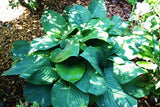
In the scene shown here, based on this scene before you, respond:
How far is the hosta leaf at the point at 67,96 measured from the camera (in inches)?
54.8

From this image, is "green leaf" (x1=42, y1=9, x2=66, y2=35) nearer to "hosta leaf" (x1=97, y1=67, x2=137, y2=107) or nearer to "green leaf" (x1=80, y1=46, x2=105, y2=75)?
"green leaf" (x1=80, y1=46, x2=105, y2=75)

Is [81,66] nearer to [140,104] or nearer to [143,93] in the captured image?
[143,93]

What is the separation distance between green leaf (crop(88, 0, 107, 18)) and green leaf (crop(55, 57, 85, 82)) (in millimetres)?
766

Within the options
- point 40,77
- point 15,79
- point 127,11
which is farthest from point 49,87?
point 127,11

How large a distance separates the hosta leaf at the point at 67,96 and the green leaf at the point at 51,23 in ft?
2.29

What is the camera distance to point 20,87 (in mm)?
1787

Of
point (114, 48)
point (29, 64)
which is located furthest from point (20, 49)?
point (114, 48)

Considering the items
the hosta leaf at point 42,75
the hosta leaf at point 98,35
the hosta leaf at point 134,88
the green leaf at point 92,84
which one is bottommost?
the hosta leaf at point 134,88

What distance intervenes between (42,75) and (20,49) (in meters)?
0.50

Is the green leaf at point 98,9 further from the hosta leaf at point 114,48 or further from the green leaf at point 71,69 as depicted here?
the green leaf at point 71,69

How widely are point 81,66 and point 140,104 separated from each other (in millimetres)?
861

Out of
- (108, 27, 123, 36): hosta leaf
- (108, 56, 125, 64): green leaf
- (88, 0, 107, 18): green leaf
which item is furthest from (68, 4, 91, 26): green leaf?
(108, 56, 125, 64): green leaf

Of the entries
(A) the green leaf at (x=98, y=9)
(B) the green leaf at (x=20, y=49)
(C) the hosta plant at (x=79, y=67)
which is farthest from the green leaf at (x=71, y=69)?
(A) the green leaf at (x=98, y=9)

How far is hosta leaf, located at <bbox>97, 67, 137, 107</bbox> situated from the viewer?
146 centimetres
